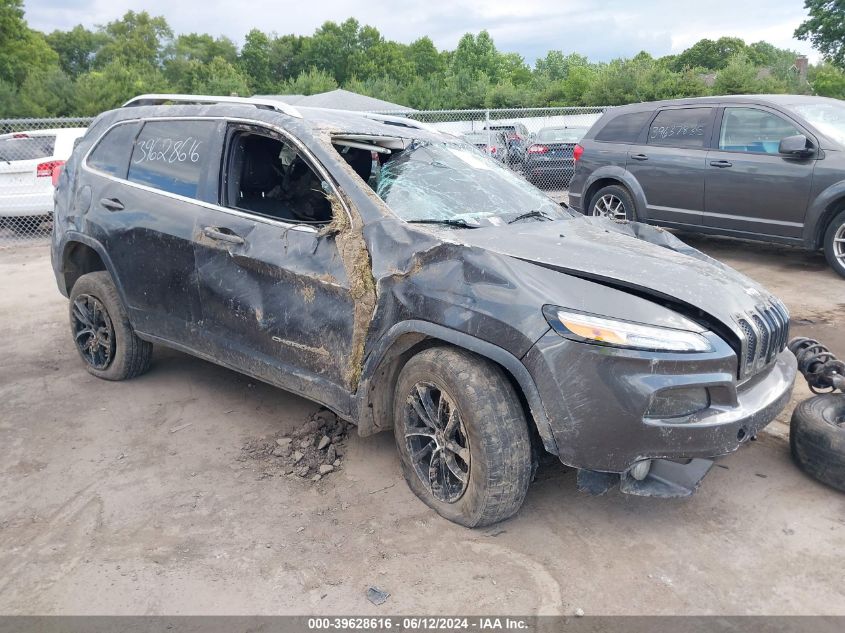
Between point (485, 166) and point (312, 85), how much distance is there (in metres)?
39.6

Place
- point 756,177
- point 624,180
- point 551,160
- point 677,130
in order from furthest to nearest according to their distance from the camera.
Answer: point 551,160, point 624,180, point 677,130, point 756,177

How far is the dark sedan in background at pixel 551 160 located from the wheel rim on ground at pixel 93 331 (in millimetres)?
11779

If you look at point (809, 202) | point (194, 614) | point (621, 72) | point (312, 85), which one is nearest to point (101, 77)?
point (312, 85)

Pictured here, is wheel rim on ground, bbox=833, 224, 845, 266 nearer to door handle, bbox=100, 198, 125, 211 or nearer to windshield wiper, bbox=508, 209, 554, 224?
windshield wiper, bbox=508, 209, 554, 224

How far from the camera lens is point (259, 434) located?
13.7 ft

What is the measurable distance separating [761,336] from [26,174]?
36.1 feet

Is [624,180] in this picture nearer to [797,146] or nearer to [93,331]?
[797,146]

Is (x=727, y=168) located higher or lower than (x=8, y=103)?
lower

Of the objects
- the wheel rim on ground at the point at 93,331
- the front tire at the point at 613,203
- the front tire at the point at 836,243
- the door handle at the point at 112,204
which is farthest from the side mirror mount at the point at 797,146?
the wheel rim on ground at the point at 93,331

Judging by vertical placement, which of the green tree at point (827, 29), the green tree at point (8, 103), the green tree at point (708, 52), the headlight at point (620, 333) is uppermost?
the green tree at point (708, 52)

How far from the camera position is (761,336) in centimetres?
302

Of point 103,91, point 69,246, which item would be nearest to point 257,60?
point 103,91

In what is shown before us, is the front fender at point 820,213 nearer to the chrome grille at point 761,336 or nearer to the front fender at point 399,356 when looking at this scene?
the chrome grille at point 761,336

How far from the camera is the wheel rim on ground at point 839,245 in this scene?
23.1 ft
